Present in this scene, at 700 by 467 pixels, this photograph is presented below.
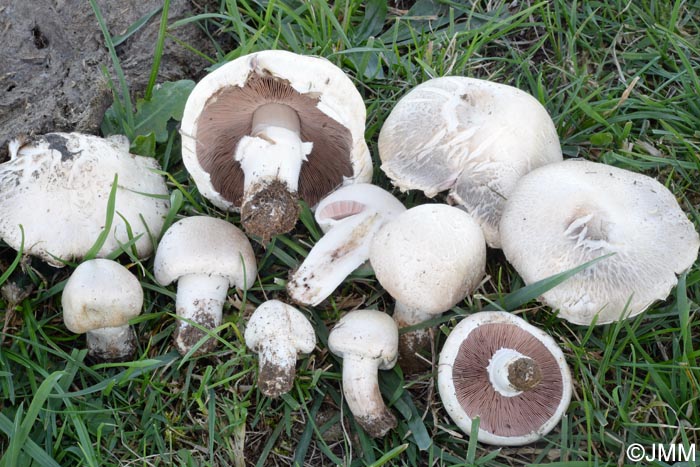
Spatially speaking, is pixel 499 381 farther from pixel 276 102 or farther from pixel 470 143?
pixel 276 102

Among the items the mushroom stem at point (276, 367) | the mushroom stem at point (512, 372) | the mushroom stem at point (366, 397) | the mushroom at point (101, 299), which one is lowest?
the mushroom stem at point (366, 397)

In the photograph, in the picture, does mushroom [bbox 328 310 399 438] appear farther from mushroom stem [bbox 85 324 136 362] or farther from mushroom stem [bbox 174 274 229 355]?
mushroom stem [bbox 85 324 136 362]

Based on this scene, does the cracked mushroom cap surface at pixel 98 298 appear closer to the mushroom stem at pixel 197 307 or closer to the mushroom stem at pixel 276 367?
the mushroom stem at pixel 197 307

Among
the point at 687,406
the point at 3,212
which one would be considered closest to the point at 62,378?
the point at 3,212

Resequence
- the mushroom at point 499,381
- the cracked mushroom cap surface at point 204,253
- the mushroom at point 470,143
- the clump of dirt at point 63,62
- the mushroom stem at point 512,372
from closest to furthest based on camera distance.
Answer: the mushroom stem at point 512,372 < the mushroom at point 499,381 < the cracked mushroom cap surface at point 204,253 < the mushroom at point 470,143 < the clump of dirt at point 63,62

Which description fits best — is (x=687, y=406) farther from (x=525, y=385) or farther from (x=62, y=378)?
(x=62, y=378)

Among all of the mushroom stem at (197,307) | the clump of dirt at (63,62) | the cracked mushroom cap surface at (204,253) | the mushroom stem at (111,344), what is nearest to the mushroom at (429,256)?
the cracked mushroom cap surface at (204,253)

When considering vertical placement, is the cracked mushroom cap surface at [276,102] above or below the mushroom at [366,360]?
above
